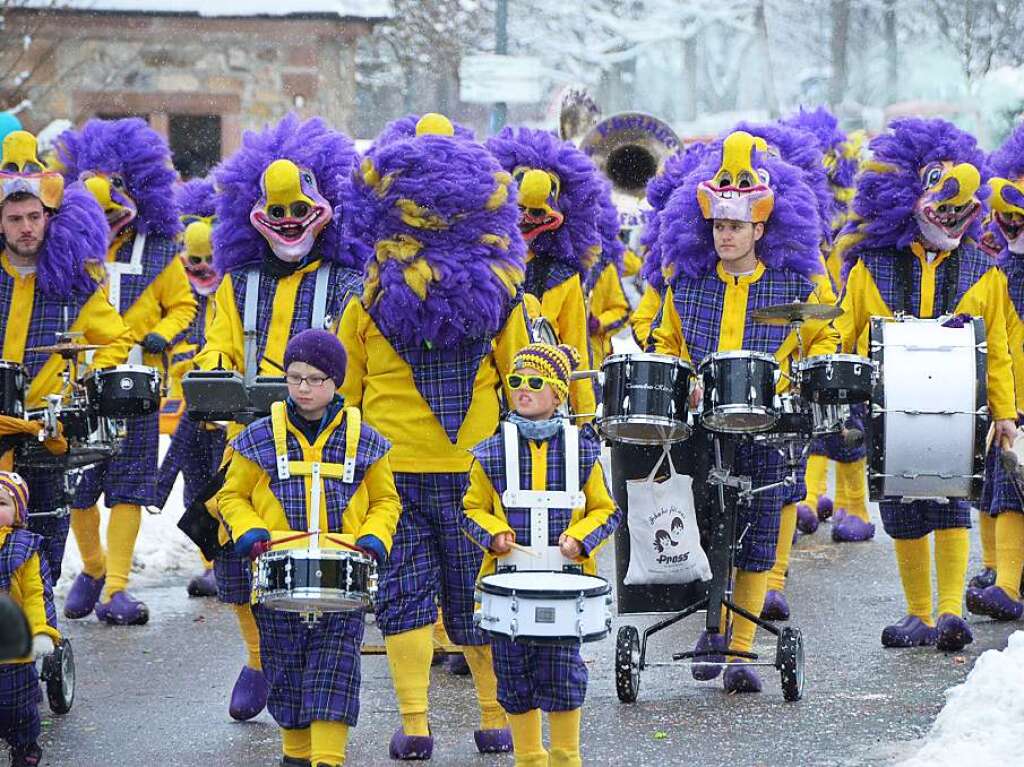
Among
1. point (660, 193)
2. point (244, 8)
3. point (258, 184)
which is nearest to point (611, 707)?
point (258, 184)

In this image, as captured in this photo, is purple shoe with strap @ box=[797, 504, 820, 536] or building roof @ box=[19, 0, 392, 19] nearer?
purple shoe with strap @ box=[797, 504, 820, 536]

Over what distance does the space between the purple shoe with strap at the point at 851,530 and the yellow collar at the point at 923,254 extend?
9.47 feet

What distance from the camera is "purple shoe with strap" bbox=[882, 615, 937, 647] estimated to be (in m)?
8.54

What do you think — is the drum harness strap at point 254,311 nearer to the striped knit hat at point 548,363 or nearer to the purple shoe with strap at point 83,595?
the striped knit hat at point 548,363

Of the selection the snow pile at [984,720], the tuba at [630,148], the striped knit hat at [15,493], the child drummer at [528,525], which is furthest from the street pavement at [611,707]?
the tuba at [630,148]

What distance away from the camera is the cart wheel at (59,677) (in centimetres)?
749

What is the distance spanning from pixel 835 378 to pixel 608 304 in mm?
3623

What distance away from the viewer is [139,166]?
10328 millimetres

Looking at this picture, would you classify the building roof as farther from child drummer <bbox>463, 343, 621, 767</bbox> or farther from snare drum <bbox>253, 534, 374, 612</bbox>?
snare drum <bbox>253, 534, 374, 612</bbox>

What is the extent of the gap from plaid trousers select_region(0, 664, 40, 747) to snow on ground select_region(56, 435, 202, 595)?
12.2 ft

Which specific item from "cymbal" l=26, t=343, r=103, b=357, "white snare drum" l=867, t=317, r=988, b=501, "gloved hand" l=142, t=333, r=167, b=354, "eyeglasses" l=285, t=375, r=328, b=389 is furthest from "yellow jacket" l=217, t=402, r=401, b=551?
"gloved hand" l=142, t=333, r=167, b=354

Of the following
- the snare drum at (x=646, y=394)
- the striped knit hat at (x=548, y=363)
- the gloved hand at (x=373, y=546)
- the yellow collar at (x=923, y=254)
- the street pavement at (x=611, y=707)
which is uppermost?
the yellow collar at (x=923, y=254)

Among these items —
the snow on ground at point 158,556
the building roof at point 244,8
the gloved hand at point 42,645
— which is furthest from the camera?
the building roof at point 244,8

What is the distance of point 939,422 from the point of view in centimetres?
792
